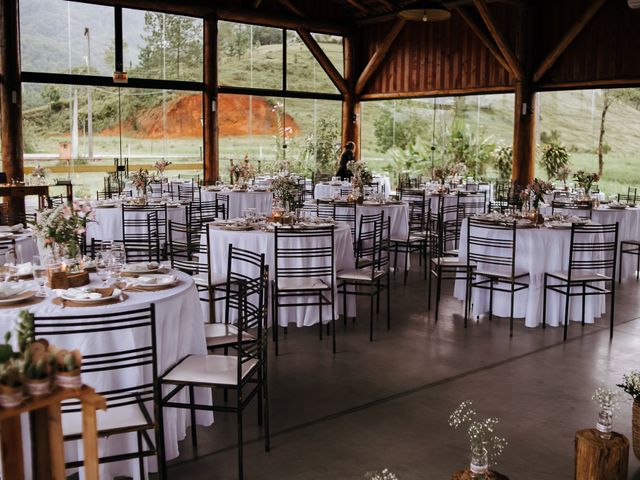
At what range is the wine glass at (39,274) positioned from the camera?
3761mm

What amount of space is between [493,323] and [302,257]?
86.5 inches

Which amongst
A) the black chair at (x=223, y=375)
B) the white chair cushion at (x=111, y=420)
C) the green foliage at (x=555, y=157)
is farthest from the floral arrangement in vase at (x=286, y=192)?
the green foliage at (x=555, y=157)

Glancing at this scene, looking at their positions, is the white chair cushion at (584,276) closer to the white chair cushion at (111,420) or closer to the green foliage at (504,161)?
the white chair cushion at (111,420)

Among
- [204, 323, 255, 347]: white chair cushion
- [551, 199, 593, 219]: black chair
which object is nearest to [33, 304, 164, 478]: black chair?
[204, 323, 255, 347]: white chair cushion

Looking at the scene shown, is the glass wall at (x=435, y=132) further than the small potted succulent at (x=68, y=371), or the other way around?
the glass wall at (x=435, y=132)

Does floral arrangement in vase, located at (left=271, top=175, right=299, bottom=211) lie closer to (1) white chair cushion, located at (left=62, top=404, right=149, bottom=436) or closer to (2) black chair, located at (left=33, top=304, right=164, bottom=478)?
(2) black chair, located at (left=33, top=304, right=164, bottom=478)

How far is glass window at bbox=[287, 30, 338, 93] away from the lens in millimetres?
16984

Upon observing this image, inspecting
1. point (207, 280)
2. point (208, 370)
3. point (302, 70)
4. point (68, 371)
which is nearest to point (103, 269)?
point (208, 370)

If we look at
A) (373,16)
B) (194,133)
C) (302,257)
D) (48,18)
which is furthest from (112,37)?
(302,257)

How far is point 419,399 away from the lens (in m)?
4.64

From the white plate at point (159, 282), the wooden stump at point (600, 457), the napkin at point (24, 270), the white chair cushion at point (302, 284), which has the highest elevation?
the napkin at point (24, 270)

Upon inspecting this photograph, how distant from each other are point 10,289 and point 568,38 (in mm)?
12174

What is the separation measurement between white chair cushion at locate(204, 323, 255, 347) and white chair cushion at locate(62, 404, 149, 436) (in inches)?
40.8

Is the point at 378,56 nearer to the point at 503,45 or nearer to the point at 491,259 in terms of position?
the point at 503,45
